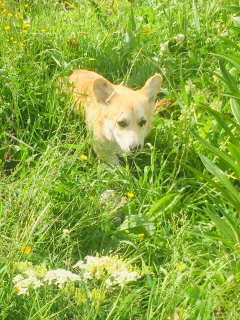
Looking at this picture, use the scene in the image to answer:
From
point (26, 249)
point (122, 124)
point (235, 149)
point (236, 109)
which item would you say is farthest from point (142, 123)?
point (26, 249)

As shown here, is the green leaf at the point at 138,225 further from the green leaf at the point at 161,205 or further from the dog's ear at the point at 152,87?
the dog's ear at the point at 152,87

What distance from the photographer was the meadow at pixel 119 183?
2.09 meters

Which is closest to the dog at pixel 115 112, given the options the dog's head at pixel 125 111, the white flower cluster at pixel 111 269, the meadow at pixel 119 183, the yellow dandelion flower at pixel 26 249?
the dog's head at pixel 125 111

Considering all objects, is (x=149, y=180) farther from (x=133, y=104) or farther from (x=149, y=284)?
(x=149, y=284)

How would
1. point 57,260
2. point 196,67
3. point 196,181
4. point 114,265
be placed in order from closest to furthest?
point 114,265
point 57,260
point 196,181
point 196,67

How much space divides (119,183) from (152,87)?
3.39 ft

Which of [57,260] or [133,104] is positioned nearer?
[57,260]

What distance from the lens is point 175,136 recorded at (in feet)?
12.1

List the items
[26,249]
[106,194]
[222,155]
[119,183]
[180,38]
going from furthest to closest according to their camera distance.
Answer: [180,38] < [119,183] < [106,194] < [222,155] < [26,249]

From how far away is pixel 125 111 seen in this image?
3.81m

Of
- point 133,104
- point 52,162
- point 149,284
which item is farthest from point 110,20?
point 149,284

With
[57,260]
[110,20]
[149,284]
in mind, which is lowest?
[149,284]

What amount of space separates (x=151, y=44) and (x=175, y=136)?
1.35 m

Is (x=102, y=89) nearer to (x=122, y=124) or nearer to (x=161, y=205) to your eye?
(x=122, y=124)
